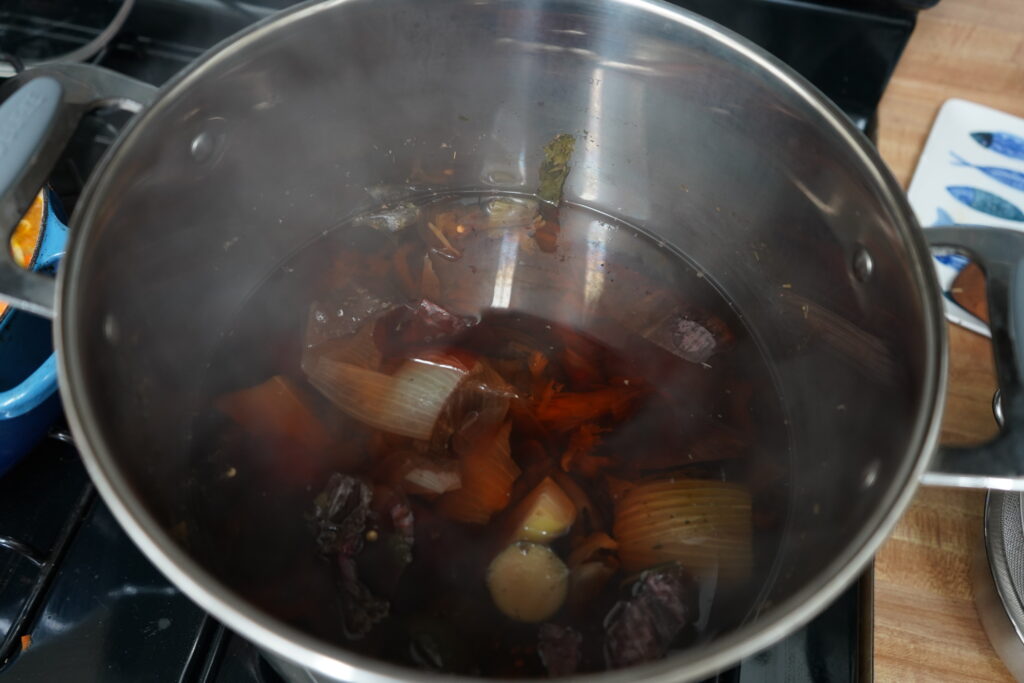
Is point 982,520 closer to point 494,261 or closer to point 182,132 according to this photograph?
point 494,261

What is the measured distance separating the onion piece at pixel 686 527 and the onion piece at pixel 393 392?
0.77 ft

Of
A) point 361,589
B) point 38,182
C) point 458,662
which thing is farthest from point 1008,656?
point 38,182

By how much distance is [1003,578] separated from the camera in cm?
76

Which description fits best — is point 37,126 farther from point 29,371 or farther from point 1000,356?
point 1000,356

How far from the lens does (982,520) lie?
0.85m

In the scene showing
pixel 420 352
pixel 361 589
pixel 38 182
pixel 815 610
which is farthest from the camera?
pixel 420 352

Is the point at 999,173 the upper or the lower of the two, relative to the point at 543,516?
upper

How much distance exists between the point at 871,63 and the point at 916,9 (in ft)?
0.28

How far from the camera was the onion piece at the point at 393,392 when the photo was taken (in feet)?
2.91

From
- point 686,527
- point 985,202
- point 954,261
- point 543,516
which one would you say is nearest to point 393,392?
point 543,516

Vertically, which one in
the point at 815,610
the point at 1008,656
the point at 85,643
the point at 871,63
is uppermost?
the point at 871,63

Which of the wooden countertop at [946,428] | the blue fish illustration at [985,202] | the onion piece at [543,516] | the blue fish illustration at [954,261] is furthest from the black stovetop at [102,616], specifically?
the blue fish illustration at [985,202]

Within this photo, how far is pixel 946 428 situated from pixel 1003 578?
205 millimetres

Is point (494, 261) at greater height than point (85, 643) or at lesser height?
greater
